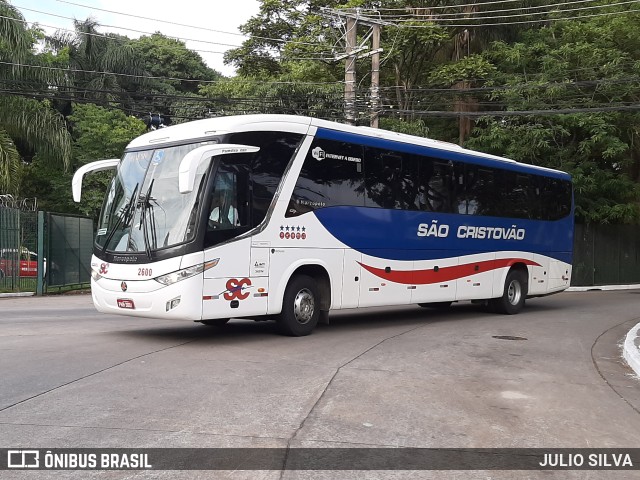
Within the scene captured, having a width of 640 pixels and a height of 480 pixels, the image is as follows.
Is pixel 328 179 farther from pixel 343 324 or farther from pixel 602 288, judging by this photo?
pixel 602 288

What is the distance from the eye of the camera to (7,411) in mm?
6113

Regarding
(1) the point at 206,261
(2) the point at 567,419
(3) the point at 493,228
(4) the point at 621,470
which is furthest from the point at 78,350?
(3) the point at 493,228

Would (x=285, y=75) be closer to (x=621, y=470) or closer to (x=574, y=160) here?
(x=574, y=160)

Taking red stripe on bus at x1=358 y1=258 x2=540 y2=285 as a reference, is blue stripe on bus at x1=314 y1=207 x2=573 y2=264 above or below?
above

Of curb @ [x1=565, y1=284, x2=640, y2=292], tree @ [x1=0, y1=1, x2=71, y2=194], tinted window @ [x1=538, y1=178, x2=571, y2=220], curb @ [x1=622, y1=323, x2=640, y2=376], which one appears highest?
tree @ [x1=0, y1=1, x2=71, y2=194]

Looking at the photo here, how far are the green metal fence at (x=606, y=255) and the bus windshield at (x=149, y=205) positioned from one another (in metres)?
23.7

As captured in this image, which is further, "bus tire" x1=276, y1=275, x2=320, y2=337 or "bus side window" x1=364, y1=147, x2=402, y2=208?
"bus side window" x1=364, y1=147, x2=402, y2=208

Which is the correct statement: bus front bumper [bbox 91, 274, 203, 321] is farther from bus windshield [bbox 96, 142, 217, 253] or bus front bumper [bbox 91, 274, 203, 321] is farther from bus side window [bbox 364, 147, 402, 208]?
bus side window [bbox 364, 147, 402, 208]

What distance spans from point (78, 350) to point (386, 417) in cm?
506

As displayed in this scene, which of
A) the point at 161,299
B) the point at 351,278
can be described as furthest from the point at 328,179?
the point at 161,299

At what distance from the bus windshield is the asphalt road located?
1598 mm

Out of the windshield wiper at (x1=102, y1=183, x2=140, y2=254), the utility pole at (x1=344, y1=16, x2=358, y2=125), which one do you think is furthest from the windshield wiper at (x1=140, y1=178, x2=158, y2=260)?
the utility pole at (x1=344, y1=16, x2=358, y2=125)

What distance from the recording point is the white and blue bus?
391 inches

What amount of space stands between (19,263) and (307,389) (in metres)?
16.6
